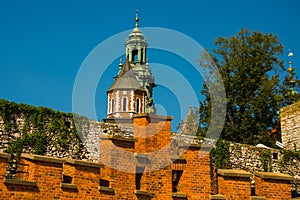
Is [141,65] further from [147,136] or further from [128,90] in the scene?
[147,136]

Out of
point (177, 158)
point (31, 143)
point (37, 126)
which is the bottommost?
point (177, 158)

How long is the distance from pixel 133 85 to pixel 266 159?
40249 millimetres

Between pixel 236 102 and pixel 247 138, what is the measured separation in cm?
227

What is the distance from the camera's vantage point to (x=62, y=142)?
1809cm

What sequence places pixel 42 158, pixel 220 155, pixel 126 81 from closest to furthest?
pixel 42 158, pixel 220 155, pixel 126 81

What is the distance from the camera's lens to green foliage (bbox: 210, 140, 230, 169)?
2000 cm

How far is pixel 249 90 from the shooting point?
3039 centimetres

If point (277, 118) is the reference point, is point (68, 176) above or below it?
below

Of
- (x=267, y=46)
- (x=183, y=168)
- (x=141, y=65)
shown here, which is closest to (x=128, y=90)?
(x=141, y=65)

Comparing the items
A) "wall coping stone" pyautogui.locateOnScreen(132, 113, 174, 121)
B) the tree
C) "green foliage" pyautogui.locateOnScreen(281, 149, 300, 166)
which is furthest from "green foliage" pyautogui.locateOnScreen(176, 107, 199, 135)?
"wall coping stone" pyautogui.locateOnScreen(132, 113, 174, 121)

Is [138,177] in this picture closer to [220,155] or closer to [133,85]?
[220,155]

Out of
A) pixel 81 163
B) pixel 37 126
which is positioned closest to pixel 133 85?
pixel 37 126

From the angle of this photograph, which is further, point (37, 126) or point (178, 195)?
point (37, 126)

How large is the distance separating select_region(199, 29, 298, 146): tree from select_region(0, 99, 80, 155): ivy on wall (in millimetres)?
12035
